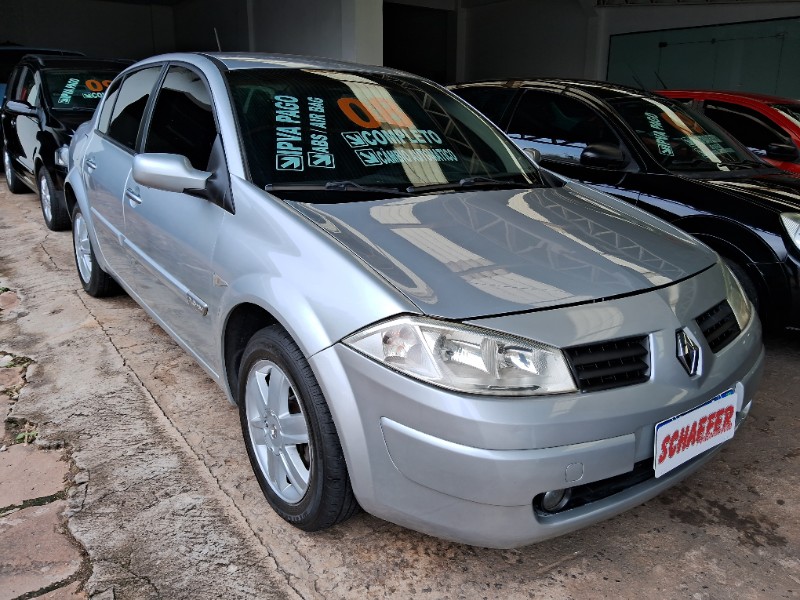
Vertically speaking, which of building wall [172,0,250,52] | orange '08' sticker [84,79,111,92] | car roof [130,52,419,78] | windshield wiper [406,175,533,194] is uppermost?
building wall [172,0,250,52]

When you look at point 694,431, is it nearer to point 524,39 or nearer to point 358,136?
point 358,136

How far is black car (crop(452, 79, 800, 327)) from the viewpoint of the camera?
3430 millimetres

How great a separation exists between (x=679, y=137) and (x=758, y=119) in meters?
1.91

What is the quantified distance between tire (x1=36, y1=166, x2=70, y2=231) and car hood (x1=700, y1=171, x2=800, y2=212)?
204 inches

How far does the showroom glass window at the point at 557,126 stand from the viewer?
13.9ft

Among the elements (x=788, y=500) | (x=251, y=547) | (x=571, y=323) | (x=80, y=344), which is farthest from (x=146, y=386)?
(x=788, y=500)

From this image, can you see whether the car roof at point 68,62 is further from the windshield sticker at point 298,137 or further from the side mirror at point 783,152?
the side mirror at point 783,152

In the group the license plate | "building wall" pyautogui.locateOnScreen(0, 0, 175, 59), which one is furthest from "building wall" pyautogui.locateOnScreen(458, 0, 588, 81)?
the license plate

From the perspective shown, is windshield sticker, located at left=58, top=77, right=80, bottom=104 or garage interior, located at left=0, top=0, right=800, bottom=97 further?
garage interior, located at left=0, top=0, right=800, bottom=97

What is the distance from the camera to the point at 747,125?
18.4ft

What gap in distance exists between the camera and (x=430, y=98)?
10.0 ft

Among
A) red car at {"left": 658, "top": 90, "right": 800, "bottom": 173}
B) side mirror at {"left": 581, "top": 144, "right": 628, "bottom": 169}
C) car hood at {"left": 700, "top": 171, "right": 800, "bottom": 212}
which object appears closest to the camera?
car hood at {"left": 700, "top": 171, "right": 800, "bottom": 212}

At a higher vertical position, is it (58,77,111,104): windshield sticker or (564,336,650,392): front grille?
(58,77,111,104): windshield sticker

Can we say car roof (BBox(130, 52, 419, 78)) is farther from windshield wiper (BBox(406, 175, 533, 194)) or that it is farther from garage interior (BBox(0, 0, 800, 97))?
garage interior (BBox(0, 0, 800, 97))
